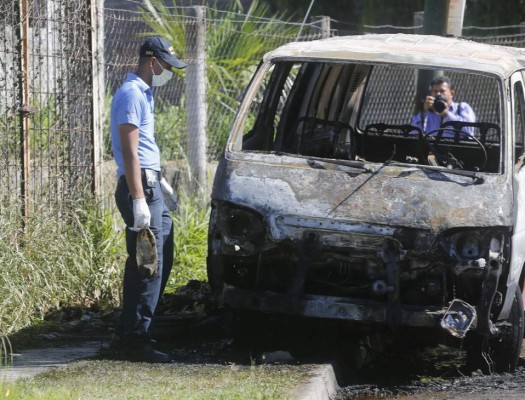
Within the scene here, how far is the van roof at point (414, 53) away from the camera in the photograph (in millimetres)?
7184

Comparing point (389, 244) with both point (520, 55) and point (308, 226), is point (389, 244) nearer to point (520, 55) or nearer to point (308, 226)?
point (308, 226)

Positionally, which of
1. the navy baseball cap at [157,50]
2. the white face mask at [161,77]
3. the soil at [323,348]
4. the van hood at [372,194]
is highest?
the navy baseball cap at [157,50]

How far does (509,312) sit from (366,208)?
1147 mm

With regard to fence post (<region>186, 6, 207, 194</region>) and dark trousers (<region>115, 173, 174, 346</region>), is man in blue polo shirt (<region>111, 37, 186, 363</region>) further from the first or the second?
fence post (<region>186, 6, 207, 194</region>)

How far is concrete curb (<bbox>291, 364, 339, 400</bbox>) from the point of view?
233 inches

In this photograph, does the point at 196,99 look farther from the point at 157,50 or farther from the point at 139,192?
the point at 139,192

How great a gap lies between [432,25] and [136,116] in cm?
514

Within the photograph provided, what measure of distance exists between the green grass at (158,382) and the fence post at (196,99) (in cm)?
454

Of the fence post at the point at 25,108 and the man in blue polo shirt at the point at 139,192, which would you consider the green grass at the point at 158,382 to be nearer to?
the man in blue polo shirt at the point at 139,192

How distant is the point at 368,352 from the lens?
7.55 m

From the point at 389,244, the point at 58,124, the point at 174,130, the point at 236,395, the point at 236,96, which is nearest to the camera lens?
the point at 236,395

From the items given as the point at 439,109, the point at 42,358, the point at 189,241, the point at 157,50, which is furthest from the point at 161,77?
the point at 439,109

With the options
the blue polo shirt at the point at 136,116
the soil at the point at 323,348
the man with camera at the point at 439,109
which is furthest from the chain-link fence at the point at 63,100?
the man with camera at the point at 439,109

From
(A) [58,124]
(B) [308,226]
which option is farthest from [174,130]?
(B) [308,226]
